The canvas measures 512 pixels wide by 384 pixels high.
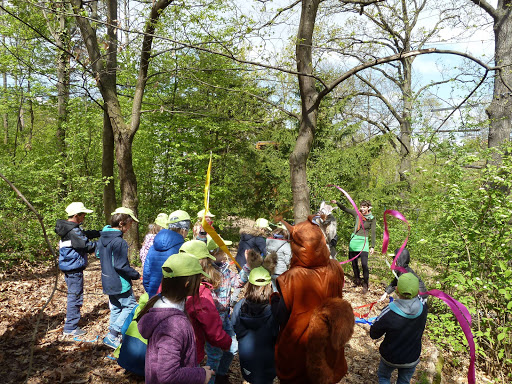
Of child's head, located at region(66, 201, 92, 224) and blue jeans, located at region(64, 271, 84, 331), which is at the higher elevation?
child's head, located at region(66, 201, 92, 224)

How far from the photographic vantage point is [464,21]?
917 cm

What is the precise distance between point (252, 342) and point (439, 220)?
3.86 m

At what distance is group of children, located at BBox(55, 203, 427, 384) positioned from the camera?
214 cm

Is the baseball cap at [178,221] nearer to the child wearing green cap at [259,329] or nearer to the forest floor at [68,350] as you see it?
the forest floor at [68,350]

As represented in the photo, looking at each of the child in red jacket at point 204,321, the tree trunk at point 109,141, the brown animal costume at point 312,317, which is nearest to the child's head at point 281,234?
the child in red jacket at point 204,321

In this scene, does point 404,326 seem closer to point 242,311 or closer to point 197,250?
point 242,311

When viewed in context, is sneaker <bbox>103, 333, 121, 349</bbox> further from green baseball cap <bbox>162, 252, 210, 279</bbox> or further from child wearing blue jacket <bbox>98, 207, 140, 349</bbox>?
green baseball cap <bbox>162, 252, 210, 279</bbox>

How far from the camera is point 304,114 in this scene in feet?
21.6

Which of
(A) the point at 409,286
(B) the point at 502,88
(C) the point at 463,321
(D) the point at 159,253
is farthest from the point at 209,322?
(B) the point at 502,88

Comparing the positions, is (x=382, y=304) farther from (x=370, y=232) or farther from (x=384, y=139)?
(x=384, y=139)

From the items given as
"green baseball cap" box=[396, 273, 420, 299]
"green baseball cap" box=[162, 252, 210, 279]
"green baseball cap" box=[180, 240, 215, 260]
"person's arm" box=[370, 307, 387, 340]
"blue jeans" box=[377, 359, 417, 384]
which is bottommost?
"blue jeans" box=[377, 359, 417, 384]

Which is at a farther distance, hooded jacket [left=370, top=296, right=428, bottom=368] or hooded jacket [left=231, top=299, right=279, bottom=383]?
hooded jacket [left=370, top=296, right=428, bottom=368]

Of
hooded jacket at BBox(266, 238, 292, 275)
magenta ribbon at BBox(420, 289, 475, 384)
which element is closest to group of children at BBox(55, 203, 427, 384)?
magenta ribbon at BBox(420, 289, 475, 384)

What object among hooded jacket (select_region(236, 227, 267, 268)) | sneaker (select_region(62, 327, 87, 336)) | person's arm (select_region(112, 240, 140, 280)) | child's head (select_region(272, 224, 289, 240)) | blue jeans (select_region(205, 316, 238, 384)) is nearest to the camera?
blue jeans (select_region(205, 316, 238, 384))
